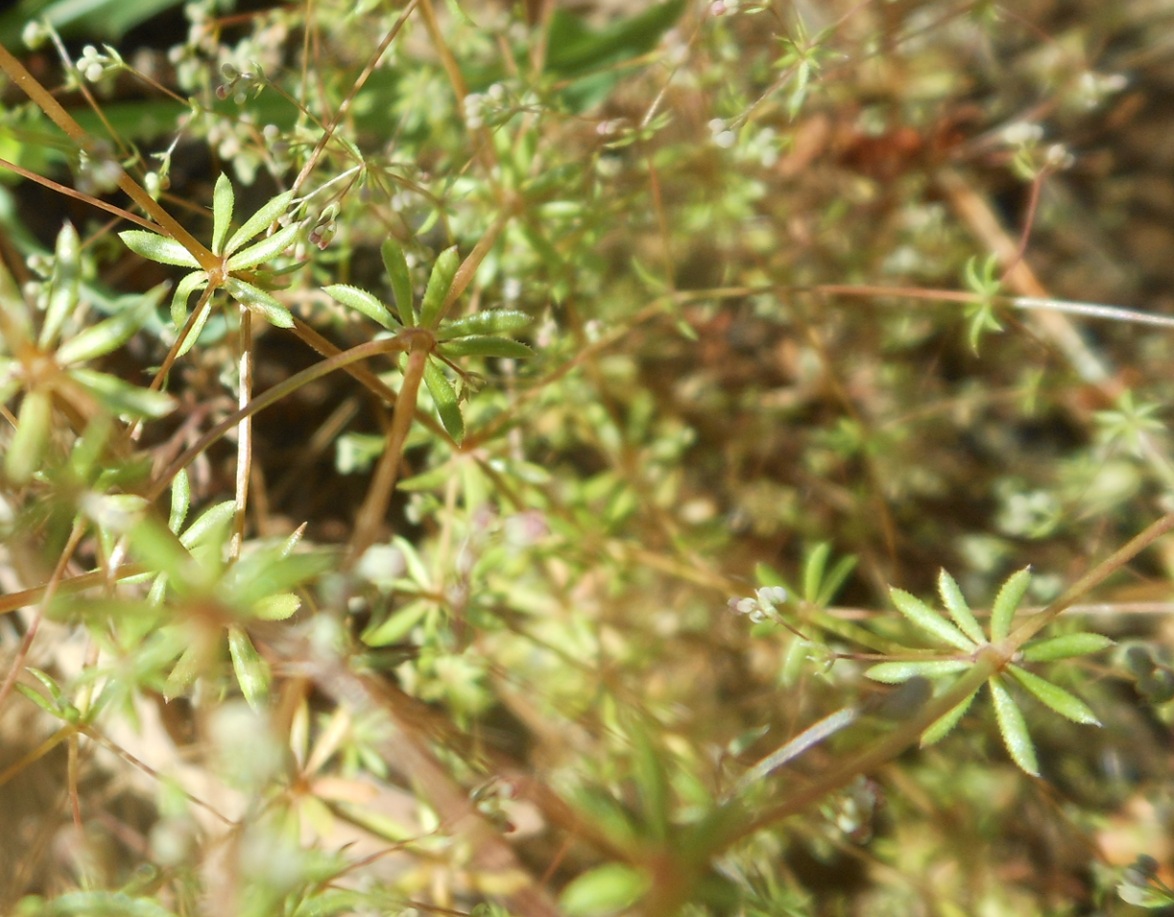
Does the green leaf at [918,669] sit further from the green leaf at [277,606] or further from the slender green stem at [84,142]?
the slender green stem at [84,142]

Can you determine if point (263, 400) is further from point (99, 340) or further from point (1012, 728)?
point (1012, 728)

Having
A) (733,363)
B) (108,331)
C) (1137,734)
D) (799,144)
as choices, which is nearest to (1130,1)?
(799,144)

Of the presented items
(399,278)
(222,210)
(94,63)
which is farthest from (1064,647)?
(94,63)

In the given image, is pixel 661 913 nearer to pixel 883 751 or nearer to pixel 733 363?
pixel 883 751

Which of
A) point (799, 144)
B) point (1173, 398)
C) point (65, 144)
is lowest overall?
point (1173, 398)

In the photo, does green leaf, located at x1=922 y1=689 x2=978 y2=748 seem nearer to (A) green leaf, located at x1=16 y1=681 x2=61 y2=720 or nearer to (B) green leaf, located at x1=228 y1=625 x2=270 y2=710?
(B) green leaf, located at x1=228 y1=625 x2=270 y2=710

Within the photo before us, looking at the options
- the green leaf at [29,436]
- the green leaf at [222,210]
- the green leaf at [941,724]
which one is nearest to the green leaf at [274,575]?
the green leaf at [29,436]

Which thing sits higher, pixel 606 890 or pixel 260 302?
pixel 260 302
